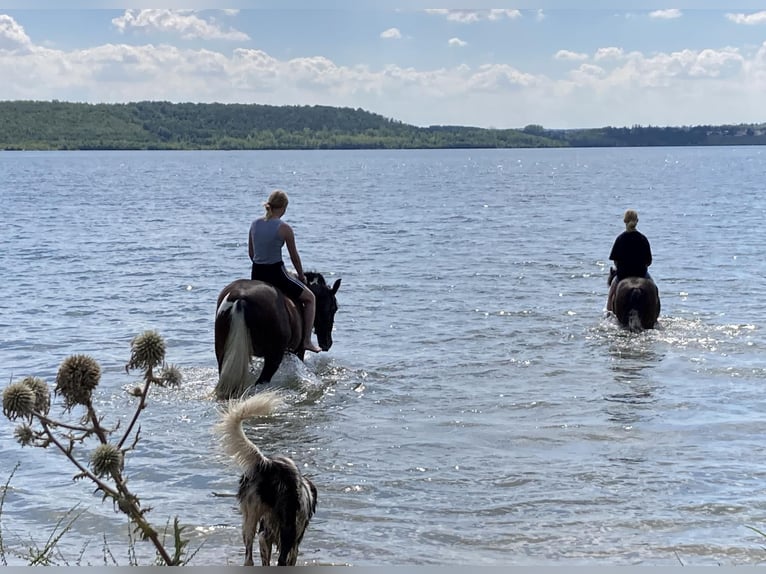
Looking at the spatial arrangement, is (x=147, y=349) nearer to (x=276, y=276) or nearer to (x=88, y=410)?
(x=88, y=410)

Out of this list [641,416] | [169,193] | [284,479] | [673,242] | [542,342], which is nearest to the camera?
[284,479]

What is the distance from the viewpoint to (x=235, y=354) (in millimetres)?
10438

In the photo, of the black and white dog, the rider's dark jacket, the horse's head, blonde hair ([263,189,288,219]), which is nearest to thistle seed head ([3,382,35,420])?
the black and white dog

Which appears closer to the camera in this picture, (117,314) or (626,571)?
(626,571)

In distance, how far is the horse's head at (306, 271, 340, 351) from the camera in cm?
1302

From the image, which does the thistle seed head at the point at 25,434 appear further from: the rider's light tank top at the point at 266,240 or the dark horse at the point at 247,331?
the rider's light tank top at the point at 266,240

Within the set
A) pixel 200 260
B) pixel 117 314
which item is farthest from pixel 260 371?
pixel 200 260

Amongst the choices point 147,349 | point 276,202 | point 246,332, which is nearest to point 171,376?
point 147,349

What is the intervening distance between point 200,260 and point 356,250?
4.81m

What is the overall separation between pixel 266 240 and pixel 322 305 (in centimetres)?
217

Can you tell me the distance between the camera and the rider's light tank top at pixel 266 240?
1112 cm

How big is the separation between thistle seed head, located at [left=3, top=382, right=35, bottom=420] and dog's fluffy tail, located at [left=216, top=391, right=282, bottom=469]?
1282mm

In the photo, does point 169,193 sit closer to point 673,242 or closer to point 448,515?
point 673,242

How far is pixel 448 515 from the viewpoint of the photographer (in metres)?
7.64
